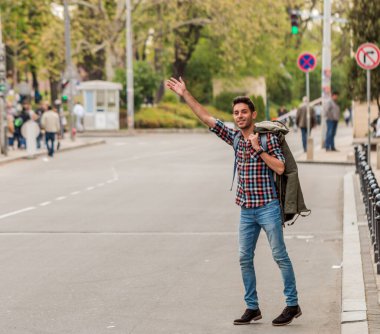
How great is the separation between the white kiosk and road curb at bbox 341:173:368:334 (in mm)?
44966

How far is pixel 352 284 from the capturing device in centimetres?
940

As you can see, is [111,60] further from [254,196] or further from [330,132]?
[254,196]

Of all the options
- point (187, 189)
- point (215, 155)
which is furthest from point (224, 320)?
point (215, 155)

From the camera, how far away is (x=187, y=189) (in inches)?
838

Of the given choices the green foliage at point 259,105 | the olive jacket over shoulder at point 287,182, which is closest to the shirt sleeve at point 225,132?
the olive jacket over shoulder at point 287,182

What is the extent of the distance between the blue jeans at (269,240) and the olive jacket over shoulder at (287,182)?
99 mm

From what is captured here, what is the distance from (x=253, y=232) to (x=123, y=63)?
57.9m

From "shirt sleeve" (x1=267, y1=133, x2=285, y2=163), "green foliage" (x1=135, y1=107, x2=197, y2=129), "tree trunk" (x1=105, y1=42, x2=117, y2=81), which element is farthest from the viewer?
"tree trunk" (x1=105, y1=42, x2=117, y2=81)

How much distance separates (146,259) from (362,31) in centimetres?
2159

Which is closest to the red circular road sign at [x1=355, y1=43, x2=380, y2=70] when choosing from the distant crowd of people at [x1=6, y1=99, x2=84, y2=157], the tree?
the tree

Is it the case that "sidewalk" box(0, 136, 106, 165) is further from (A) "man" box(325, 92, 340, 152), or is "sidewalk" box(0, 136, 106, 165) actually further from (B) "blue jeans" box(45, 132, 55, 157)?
(A) "man" box(325, 92, 340, 152)

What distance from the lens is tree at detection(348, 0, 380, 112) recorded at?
31250 mm

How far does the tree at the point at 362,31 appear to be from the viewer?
103 feet

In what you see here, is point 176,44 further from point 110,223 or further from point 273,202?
point 273,202
